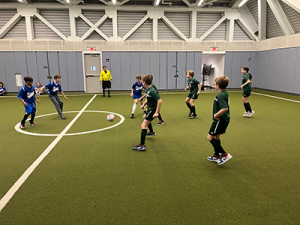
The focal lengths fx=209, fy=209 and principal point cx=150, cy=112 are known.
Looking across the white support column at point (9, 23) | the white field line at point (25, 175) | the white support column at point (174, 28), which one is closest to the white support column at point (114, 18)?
the white support column at point (174, 28)

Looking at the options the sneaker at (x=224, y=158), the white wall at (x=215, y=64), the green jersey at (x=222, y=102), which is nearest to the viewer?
the green jersey at (x=222, y=102)

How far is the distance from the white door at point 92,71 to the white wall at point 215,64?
11.0 metres

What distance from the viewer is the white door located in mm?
17706

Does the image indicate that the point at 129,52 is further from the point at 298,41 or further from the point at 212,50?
the point at 298,41

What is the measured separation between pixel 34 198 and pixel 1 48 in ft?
59.1

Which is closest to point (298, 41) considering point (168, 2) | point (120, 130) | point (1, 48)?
point (168, 2)

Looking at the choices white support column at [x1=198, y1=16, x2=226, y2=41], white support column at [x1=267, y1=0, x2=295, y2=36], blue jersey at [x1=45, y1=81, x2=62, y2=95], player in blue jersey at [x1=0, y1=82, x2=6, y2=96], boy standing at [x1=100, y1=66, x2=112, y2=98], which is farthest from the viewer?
white support column at [x1=198, y1=16, x2=226, y2=41]

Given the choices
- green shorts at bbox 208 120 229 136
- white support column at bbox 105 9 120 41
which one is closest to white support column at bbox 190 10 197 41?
white support column at bbox 105 9 120 41

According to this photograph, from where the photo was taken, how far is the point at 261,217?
111 inches

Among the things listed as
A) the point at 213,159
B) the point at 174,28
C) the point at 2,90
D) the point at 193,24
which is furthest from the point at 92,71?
the point at 213,159

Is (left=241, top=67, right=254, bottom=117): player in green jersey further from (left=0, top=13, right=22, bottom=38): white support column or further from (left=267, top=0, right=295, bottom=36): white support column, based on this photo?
(left=0, top=13, right=22, bottom=38): white support column

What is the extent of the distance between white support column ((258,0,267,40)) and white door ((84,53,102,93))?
13857 mm

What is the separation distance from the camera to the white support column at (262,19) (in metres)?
16.9

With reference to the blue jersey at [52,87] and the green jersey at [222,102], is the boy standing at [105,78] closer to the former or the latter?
the blue jersey at [52,87]
